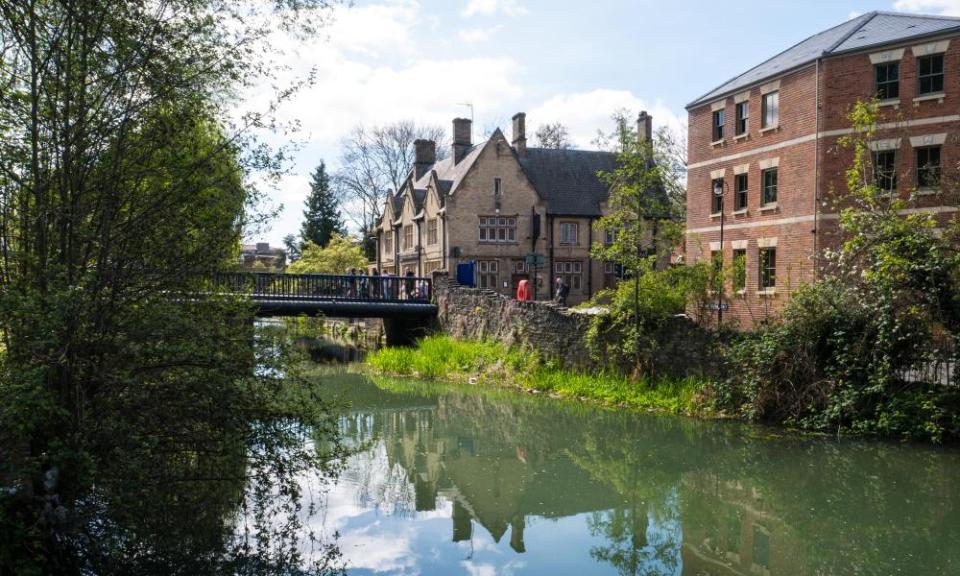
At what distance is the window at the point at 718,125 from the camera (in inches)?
1067

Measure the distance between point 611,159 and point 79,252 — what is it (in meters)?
36.6

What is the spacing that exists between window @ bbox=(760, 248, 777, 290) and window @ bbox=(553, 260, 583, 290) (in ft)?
45.7

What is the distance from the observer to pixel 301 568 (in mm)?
7414

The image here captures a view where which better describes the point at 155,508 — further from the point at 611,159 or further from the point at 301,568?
the point at 611,159

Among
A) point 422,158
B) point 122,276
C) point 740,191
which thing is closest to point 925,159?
point 740,191

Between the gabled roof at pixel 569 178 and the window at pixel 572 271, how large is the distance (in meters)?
2.53

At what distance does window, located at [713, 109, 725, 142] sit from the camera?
27.1 m

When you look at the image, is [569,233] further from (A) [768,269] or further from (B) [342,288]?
(A) [768,269]

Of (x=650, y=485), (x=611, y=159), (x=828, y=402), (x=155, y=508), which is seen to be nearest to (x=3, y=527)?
(x=155, y=508)

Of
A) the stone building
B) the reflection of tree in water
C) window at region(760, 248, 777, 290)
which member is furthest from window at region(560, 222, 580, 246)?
the reflection of tree in water

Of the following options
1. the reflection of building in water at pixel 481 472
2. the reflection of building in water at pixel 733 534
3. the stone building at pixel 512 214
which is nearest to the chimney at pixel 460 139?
the stone building at pixel 512 214

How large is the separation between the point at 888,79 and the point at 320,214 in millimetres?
42276

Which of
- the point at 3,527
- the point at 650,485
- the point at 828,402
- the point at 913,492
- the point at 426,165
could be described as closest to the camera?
the point at 3,527

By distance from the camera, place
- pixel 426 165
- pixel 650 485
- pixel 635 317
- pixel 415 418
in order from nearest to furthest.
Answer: pixel 650 485 < pixel 415 418 < pixel 635 317 < pixel 426 165
